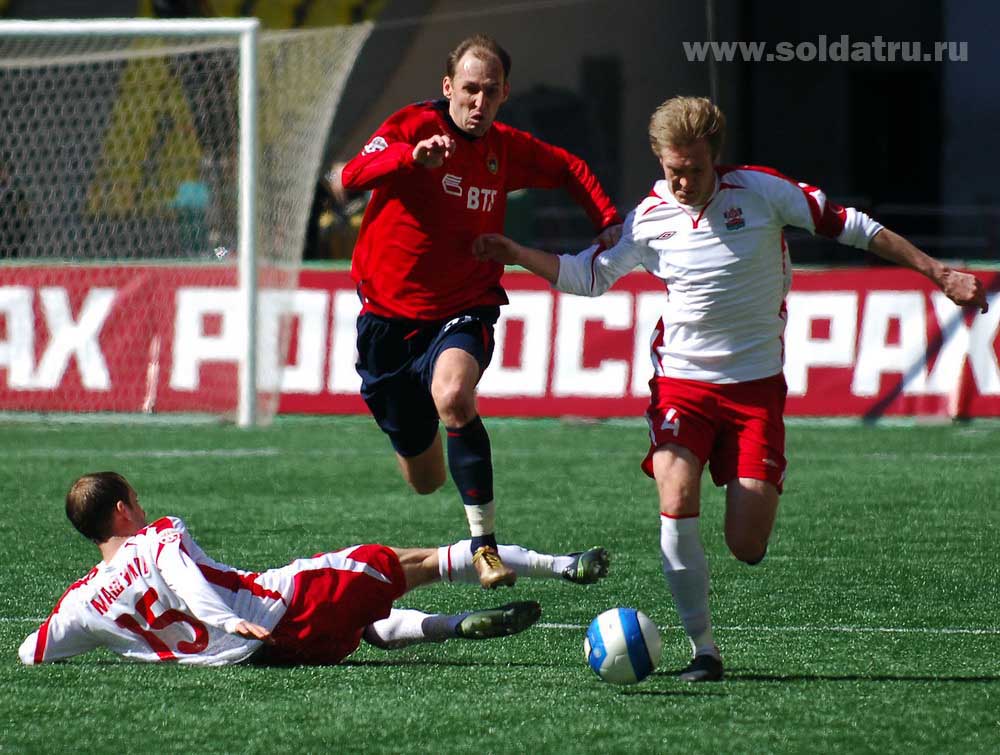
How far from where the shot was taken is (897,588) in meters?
7.11

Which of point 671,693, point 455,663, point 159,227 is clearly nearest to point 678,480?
point 671,693

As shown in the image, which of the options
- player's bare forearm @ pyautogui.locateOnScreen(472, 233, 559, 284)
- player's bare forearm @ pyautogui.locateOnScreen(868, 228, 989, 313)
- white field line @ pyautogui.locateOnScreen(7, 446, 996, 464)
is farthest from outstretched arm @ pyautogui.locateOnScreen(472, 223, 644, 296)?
white field line @ pyautogui.locateOnScreen(7, 446, 996, 464)

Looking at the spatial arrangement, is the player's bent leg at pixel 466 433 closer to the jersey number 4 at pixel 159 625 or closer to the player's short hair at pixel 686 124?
the jersey number 4 at pixel 159 625

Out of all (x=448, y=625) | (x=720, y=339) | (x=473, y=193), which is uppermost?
(x=473, y=193)

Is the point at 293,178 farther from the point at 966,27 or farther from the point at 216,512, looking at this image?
the point at 966,27

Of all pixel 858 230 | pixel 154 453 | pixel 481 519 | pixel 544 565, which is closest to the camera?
pixel 858 230

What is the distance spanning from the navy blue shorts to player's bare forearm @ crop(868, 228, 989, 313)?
1.74 meters

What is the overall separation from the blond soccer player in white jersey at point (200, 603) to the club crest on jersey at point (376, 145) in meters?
1.60

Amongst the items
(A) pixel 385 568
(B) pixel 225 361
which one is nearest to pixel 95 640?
(A) pixel 385 568

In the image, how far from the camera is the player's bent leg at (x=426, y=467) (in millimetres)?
7145

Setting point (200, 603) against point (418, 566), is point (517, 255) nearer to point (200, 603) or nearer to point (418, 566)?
point (418, 566)

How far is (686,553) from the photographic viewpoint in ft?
17.6

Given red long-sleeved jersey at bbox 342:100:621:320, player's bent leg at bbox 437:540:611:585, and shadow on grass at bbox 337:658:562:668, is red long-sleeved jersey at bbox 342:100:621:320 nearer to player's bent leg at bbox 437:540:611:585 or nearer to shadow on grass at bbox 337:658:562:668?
player's bent leg at bbox 437:540:611:585

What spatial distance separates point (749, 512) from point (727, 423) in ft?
0.96
